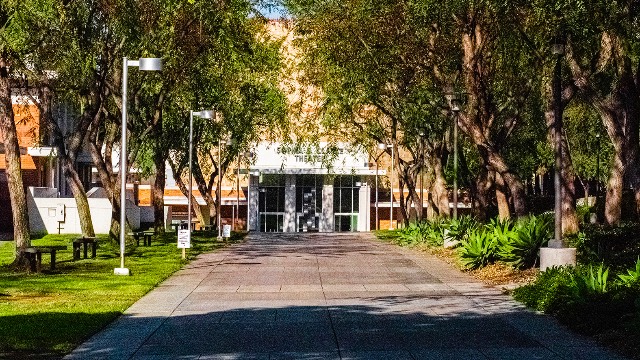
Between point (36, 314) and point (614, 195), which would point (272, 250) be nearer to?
point (614, 195)

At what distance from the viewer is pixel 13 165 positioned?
89.4ft

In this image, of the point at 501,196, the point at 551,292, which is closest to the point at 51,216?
the point at 501,196

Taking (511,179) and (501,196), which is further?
(501,196)

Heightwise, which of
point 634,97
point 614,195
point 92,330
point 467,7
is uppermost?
point 467,7

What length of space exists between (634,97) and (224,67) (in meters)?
15.5

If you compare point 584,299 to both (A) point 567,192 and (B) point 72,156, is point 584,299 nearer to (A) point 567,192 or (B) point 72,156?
(A) point 567,192

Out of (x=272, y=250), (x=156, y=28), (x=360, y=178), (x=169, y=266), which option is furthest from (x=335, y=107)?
(x=360, y=178)

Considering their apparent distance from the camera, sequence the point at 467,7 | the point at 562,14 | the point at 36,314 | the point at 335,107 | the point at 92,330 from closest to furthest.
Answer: the point at 92,330
the point at 36,314
the point at 562,14
the point at 467,7
the point at 335,107

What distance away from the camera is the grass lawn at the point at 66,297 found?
14.5 meters

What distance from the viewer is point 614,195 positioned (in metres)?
30.0

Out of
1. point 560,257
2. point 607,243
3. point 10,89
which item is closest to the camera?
point 560,257

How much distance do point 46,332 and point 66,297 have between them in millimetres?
5377

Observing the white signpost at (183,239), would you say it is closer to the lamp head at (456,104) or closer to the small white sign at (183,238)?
the small white sign at (183,238)

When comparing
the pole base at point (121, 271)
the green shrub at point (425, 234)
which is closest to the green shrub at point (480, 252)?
the pole base at point (121, 271)
